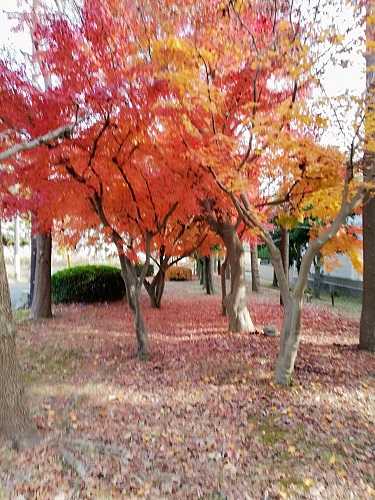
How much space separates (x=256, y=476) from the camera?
10.8 feet

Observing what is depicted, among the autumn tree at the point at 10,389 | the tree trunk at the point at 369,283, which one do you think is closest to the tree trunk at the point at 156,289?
the tree trunk at the point at 369,283

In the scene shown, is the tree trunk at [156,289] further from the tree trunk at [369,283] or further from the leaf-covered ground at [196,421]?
the tree trunk at [369,283]

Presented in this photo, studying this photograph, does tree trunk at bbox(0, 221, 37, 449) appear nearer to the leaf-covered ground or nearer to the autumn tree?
the autumn tree

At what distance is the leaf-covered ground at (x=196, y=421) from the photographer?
10.3 ft

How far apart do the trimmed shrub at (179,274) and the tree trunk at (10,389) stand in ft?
70.9

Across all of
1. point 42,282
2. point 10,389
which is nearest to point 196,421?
point 10,389

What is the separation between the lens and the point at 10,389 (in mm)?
3533

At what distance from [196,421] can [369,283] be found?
4.34m

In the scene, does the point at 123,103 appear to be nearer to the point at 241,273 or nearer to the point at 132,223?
the point at 132,223

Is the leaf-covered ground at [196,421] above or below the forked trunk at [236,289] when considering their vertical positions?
below

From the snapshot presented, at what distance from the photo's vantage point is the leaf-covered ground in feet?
10.3

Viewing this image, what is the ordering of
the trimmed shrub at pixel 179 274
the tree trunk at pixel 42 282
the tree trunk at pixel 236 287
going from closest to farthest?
the tree trunk at pixel 236 287 < the tree trunk at pixel 42 282 < the trimmed shrub at pixel 179 274

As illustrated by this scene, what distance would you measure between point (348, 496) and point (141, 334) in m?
4.45

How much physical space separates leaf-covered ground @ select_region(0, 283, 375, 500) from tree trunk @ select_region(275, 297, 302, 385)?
0.58ft
